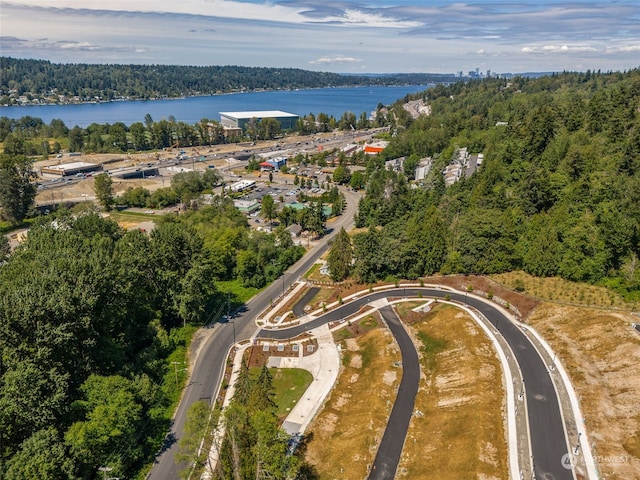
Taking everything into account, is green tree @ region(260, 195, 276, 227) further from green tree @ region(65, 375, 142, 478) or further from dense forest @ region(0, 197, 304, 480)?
green tree @ region(65, 375, 142, 478)

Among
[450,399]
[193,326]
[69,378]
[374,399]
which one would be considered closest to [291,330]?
[193,326]

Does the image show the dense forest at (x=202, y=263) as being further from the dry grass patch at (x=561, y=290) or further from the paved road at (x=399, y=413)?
the paved road at (x=399, y=413)

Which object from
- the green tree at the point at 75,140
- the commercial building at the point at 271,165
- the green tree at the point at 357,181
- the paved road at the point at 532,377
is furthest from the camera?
the green tree at the point at 75,140

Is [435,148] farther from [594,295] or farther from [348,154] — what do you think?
[594,295]

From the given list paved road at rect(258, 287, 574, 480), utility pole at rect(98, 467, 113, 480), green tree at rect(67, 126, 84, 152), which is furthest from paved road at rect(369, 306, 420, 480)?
green tree at rect(67, 126, 84, 152)

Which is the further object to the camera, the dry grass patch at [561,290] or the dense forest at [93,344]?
the dry grass patch at [561,290]

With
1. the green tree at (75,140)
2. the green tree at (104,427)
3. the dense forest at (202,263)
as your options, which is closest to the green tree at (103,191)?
the dense forest at (202,263)
